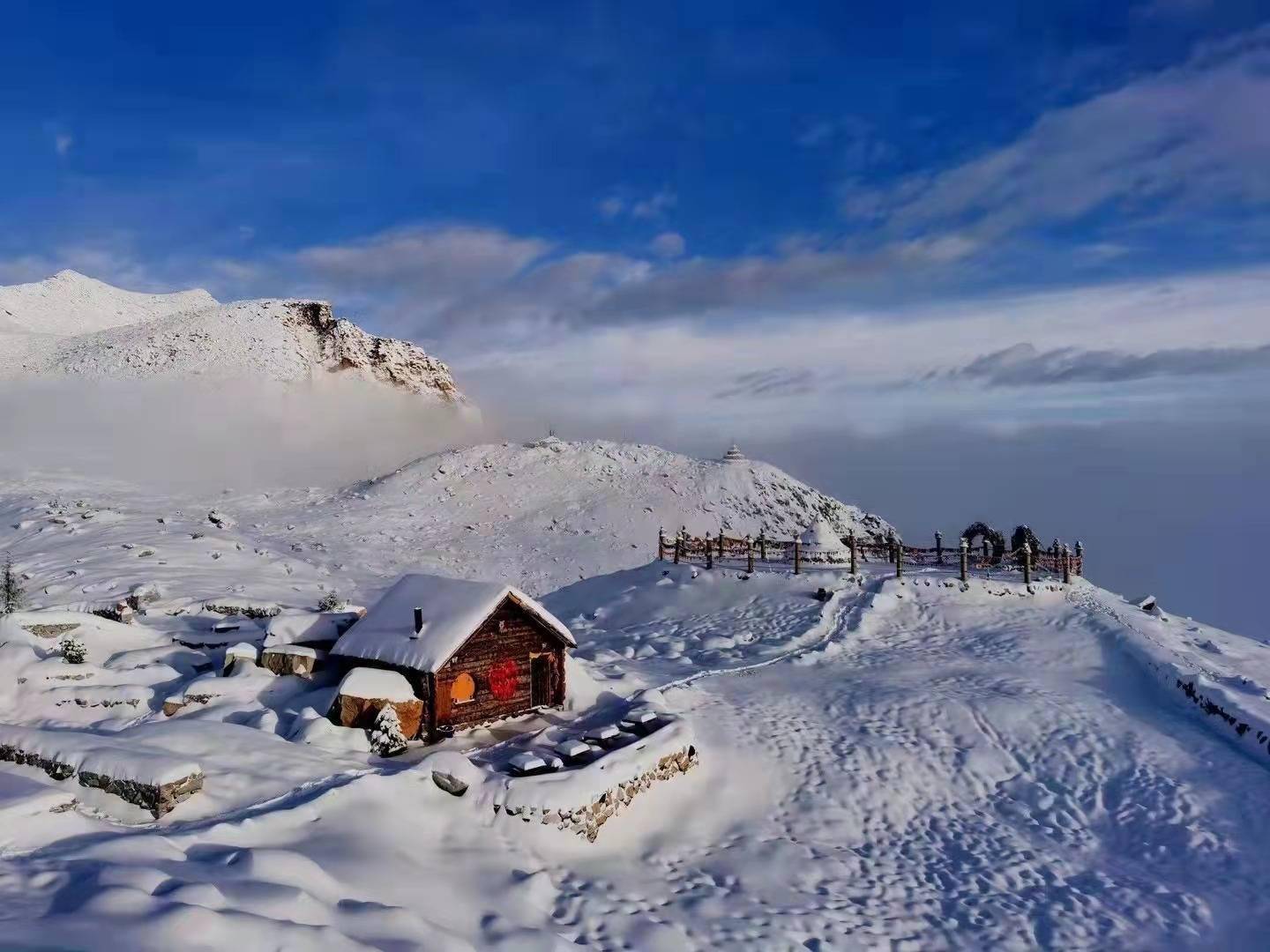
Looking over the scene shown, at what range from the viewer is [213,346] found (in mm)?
85688

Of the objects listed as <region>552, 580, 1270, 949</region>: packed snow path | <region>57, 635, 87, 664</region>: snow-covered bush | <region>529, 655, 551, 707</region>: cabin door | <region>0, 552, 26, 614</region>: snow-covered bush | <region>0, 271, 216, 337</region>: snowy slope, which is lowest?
<region>552, 580, 1270, 949</region>: packed snow path

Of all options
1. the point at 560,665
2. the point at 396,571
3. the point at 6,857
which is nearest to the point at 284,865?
the point at 6,857

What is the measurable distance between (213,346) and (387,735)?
81447 millimetres

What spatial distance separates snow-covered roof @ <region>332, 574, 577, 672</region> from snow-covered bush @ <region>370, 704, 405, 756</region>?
1.31 metres

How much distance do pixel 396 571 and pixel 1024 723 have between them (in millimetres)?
32672

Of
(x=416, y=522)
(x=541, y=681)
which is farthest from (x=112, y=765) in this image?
(x=416, y=522)

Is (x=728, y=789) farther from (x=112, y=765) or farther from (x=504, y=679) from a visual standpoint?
(x=112, y=765)

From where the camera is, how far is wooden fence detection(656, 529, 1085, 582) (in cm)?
3469

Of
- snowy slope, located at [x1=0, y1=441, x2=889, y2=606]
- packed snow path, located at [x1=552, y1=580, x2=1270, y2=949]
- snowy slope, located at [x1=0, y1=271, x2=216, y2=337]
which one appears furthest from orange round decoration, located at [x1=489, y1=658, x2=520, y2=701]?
snowy slope, located at [x1=0, y1=271, x2=216, y2=337]

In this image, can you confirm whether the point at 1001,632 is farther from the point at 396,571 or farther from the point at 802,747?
the point at 396,571

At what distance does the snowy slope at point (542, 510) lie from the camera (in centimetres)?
4853

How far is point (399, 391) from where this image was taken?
304 feet

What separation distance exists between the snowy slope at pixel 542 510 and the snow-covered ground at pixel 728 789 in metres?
11.6

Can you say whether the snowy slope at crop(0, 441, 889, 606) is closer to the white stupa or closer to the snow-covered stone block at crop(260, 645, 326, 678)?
the snow-covered stone block at crop(260, 645, 326, 678)
